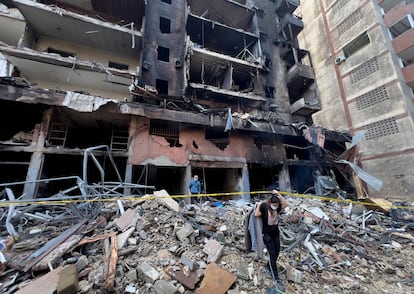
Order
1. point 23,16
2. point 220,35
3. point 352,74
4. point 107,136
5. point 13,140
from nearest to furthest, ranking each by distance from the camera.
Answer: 1. point 13,140
2. point 23,16
3. point 107,136
4. point 220,35
5. point 352,74

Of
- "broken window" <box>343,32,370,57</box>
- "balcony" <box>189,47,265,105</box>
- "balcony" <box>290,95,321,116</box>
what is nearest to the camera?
"balcony" <box>189,47,265,105</box>

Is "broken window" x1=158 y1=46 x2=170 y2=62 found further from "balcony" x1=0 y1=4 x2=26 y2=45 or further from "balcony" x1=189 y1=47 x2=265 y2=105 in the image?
"balcony" x1=0 y1=4 x2=26 y2=45

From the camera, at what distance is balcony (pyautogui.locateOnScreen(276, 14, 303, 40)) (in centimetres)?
1677

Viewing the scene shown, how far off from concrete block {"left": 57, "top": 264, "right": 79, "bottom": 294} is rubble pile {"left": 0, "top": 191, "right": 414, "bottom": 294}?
14 mm

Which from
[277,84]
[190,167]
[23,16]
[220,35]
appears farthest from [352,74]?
[23,16]

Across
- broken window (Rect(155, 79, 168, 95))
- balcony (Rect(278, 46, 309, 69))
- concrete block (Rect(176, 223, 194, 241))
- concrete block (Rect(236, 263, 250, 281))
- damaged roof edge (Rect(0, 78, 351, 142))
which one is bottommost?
concrete block (Rect(236, 263, 250, 281))

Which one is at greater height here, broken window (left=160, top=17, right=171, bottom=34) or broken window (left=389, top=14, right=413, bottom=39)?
broken window (left=389, top=14, right=413, bottom=39)

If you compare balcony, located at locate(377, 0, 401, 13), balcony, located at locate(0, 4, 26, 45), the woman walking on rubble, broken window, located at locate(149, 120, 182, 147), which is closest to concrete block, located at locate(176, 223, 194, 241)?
the woman walking on rubble

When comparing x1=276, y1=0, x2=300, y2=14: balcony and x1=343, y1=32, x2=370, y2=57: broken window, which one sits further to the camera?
x1=343, y1=32, x2=370, y2=57: broken window

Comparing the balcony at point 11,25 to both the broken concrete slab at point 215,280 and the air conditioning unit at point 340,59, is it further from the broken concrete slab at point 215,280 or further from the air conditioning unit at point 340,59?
the air conditioning unit at point 340,59

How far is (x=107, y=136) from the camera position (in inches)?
445

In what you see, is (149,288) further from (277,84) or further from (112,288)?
(277,84)

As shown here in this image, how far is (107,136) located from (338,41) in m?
27.0

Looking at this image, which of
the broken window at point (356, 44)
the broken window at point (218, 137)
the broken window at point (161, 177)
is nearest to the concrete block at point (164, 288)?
the broken window at point (161, 177)
